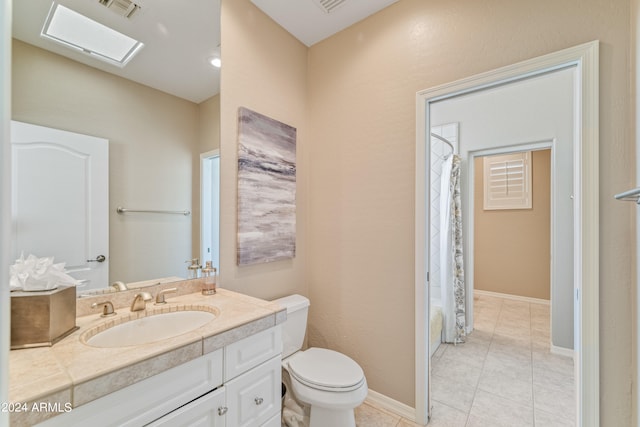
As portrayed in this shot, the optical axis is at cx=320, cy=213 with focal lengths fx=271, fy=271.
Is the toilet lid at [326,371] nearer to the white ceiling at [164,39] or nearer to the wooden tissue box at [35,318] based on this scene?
the wooden tissue box at [35,318]

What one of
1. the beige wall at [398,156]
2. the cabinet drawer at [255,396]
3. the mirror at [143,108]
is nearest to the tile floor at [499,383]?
the beige wall at [398,156]

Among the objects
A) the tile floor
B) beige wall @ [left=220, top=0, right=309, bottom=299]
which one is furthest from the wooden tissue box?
the tile floor

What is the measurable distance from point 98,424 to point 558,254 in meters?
3.42

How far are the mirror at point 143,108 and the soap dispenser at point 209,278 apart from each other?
6cm

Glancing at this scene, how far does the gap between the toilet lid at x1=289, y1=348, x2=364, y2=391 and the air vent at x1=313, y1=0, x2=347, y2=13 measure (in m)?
2.29

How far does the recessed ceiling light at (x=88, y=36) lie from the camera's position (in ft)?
3.66

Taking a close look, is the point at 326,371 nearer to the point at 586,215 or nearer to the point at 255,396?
the point at 255,396

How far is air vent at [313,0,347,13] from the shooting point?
177 centimetres

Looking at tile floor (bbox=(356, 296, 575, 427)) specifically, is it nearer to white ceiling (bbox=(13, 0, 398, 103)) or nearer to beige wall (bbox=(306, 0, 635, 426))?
beige wall (bbox=(306, 0, 635, 426))

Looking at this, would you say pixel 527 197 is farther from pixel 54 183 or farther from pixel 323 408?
pixel 54 183

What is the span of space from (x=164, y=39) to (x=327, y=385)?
2.03 m

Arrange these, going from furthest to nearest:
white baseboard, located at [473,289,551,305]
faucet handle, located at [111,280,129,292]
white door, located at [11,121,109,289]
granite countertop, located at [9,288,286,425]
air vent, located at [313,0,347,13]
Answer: white baseboard, located at [473,289,551,305], air vent, located at [313,0,347,13], faucet handle, located at [111,280,129,292], white door, located at [11,121,109,289], granite countertop, located at [9,288,286,425]

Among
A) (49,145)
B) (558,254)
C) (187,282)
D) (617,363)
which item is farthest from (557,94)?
(49,145)

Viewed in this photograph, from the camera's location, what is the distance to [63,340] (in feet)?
3.05
